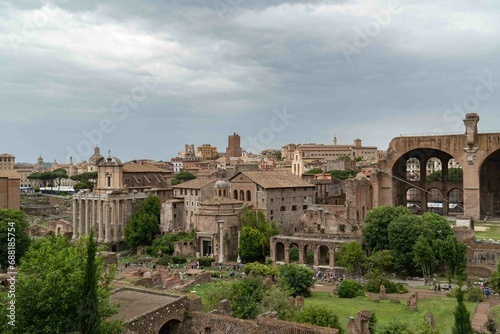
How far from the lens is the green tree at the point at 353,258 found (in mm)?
42875

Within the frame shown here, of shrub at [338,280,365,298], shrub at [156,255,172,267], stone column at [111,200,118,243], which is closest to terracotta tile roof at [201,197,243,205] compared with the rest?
shrub at [156,255,172,267]

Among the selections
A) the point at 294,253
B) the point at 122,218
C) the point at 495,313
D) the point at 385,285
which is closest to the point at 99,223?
the point at 122,218

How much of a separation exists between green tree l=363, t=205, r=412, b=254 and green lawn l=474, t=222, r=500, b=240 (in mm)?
10088

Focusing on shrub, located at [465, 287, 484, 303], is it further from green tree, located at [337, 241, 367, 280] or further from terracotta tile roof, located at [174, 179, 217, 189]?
terracotta tile roof, located at [174, 179, 217, 189]

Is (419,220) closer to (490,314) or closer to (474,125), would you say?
(490,314)

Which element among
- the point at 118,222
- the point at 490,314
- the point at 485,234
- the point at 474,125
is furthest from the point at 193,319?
the point at 474,125

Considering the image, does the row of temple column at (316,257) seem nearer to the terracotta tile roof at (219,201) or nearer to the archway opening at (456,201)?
the terracotta tile roof at (219,201)

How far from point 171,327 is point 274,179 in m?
43.4

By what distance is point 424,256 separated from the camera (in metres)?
41.2

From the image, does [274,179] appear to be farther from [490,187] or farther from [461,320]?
[461,320]

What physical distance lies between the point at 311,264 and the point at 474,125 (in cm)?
2845

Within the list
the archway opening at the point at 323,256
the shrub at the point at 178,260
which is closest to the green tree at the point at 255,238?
the archway opening at the point at 323,256

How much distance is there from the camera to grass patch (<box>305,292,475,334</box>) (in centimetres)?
2939

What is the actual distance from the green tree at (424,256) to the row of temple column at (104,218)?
39031 millimetres
